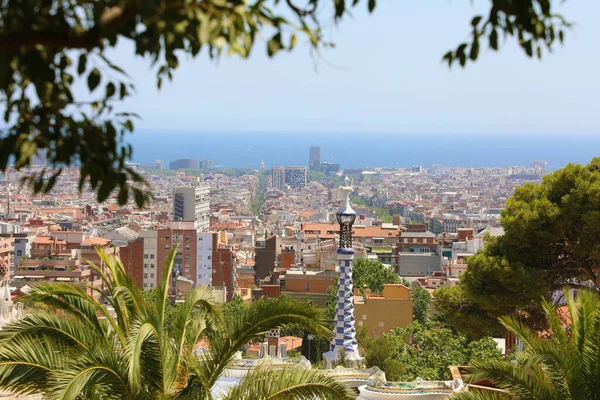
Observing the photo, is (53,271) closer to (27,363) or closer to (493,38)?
(27,363)

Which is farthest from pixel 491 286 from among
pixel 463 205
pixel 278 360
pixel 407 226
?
pixel 463 205

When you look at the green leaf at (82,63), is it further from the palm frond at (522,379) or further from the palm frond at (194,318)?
the palm frond at (522,379)

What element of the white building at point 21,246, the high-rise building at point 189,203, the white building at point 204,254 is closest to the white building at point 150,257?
the white building at point 204,254

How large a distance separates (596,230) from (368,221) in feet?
255

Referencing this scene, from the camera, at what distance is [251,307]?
6637 mm

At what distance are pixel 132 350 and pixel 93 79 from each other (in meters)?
3.01

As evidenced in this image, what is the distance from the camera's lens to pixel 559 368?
22.4 ft

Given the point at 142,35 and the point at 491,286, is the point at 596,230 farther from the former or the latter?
the point at 142,35

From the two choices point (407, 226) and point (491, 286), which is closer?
point (491, 286)

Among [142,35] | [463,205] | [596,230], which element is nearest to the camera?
[142,35]

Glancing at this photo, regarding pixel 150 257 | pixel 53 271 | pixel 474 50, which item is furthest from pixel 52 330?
pixel 150 257

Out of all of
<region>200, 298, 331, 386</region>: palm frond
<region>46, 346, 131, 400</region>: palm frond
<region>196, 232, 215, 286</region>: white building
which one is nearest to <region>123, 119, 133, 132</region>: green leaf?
<region>46, 346, 131, 400</region>: palm frond

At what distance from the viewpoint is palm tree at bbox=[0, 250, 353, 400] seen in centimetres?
612

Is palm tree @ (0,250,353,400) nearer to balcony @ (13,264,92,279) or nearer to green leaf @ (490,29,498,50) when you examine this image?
green leaf @ (490,29,498,50)
